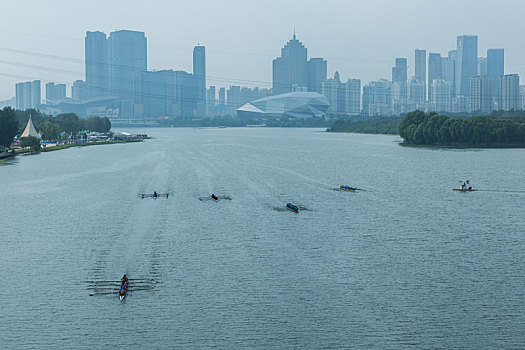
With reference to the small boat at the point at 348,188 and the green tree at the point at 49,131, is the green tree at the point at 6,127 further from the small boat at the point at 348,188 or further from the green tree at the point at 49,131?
the small boat at the point at 348,188

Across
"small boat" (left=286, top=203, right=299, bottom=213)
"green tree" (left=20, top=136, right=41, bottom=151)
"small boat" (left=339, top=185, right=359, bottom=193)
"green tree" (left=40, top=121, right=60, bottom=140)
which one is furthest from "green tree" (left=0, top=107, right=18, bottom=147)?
"small boat" (left=286, top=203, right=299, bottom=213)

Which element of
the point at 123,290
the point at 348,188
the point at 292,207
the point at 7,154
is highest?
the point at 7,154

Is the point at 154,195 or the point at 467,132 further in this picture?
the point at 467,132

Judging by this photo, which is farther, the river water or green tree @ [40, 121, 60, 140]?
green tree @ [40, 121, 60, 140]

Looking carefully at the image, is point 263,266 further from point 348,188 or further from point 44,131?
point 44,131

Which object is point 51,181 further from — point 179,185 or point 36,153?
point 36,153

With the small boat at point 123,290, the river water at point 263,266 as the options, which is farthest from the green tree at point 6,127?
the small boat at point 123,290

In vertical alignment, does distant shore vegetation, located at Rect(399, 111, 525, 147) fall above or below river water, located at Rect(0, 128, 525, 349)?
above

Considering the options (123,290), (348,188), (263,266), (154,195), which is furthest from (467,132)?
(123,290)

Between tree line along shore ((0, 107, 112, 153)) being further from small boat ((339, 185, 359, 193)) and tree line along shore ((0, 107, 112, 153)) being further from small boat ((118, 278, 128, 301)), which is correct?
small boat ((118, 278, 128, 301))

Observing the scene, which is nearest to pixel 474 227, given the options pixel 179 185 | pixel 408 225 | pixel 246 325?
pixel 408 225
